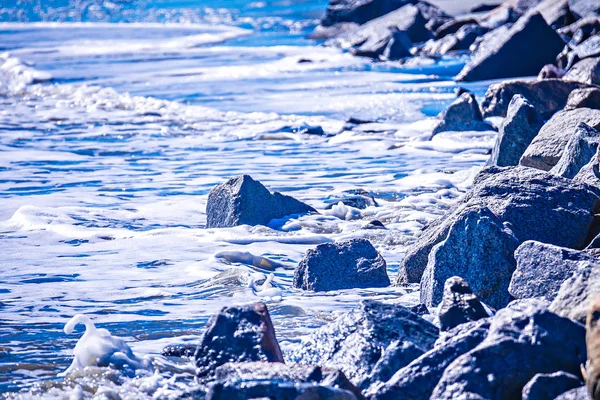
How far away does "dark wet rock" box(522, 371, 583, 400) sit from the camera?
2891 millimetres

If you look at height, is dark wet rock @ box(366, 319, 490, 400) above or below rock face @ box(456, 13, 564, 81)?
below

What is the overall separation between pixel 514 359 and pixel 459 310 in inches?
24.2

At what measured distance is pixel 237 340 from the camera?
355cm

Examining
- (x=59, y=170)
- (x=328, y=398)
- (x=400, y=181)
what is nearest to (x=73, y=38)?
(x=59, y=170)

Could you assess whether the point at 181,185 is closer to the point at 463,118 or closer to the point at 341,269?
the point at 463,118

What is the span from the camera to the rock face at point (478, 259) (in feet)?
14.5

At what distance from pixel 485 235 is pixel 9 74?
19162 mm

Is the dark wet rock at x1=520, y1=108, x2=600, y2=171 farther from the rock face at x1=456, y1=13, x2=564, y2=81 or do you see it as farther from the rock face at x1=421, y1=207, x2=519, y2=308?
the rock face at x1=456, y1=13, x2=564, y2=81

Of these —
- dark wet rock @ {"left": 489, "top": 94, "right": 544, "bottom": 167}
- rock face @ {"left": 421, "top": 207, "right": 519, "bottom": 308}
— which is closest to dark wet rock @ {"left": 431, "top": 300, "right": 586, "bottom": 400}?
rock face @ {"left": 421, "top": 207, "right": 519, "bottom": 308}

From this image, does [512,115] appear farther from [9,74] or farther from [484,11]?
[484,11]

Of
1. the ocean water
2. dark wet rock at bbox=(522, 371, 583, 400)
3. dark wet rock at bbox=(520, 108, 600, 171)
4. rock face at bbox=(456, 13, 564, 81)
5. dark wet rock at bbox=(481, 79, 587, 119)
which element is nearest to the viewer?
dark wet rock at bbox=(522, 371, 583, 400)

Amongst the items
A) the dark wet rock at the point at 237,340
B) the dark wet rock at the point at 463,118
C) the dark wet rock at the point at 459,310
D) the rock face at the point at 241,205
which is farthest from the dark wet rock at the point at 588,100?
the dark wet rock at the point at 237,340

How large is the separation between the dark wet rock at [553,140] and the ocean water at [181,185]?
91cm

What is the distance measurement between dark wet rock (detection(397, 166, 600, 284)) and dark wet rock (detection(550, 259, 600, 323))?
1301mm
